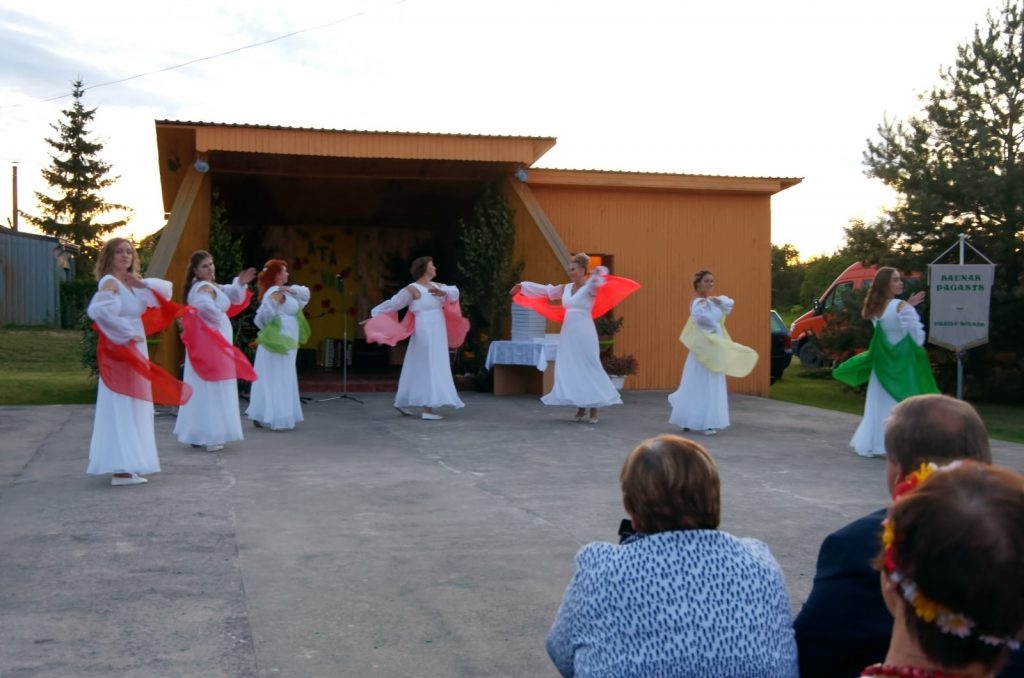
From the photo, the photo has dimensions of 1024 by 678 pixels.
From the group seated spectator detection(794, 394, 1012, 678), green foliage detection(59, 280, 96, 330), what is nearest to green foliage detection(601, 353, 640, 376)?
seated spectator detection(794, 394, 1012, 678)

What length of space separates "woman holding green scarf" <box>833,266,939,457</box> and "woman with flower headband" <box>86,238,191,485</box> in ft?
21.2

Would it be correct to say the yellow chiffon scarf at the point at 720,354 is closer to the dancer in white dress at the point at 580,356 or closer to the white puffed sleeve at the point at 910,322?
the dancer in white dress at the point at 580,356

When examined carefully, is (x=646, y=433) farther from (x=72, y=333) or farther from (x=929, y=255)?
(x=72, y=333)

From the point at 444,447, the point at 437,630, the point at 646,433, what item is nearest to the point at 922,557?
the point at 437,630

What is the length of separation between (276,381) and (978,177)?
12.6 metres

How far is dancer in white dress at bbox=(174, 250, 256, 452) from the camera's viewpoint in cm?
989

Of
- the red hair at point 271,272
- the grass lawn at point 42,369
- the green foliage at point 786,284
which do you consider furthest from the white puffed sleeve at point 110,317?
the green foliage at point 786,284

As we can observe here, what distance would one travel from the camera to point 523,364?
15.9 m

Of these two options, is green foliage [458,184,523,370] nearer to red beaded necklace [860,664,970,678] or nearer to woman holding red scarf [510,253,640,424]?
woman holding red scarf [510,253,640,424]

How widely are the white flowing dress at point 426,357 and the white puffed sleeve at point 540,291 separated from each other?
0.86 metres

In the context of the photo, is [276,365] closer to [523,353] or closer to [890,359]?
[523,353]

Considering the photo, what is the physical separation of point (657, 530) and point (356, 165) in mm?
15012

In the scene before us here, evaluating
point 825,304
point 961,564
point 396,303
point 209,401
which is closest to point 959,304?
point 396,303

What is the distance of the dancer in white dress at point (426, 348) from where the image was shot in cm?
1301
